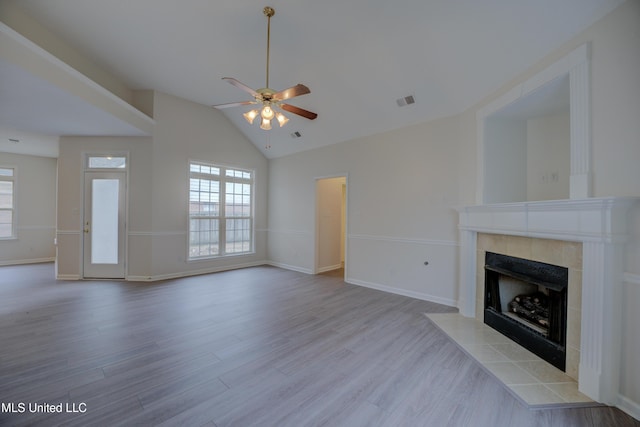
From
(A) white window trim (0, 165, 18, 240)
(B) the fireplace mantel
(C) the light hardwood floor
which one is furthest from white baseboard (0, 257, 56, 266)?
(B) the fireplace mantel

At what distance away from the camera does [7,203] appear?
6512mm

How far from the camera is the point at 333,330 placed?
3.01 metres

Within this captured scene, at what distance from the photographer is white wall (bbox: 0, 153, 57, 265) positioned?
657 cm

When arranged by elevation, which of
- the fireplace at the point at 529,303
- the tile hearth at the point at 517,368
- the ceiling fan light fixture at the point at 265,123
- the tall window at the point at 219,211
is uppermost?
the ceiling fan light fixture at the point at 265,123

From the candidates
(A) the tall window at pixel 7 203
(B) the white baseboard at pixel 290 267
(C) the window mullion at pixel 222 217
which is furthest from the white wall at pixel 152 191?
(A) the tall window at pixel 7 203

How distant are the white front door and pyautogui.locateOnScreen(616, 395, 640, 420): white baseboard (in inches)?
275

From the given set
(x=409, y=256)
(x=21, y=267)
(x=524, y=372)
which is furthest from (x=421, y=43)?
A: (x=21, y=267)

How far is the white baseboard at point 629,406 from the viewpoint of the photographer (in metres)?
1.76

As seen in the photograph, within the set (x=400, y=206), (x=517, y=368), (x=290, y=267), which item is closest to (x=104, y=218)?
(x=290, y=267)

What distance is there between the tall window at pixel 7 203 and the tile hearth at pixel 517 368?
1013cm

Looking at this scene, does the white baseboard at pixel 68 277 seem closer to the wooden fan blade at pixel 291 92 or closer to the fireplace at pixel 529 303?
the wooden fan blade at pixel 291 92

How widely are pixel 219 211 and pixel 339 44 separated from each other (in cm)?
457

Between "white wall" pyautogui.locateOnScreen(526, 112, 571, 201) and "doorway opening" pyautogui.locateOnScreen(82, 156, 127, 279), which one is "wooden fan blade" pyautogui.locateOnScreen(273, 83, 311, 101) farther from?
"doorway opening" pyautogui.locateOnScreen(82, 156, 127, 279)

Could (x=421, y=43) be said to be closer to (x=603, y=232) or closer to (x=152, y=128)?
(x=603, y=232)
